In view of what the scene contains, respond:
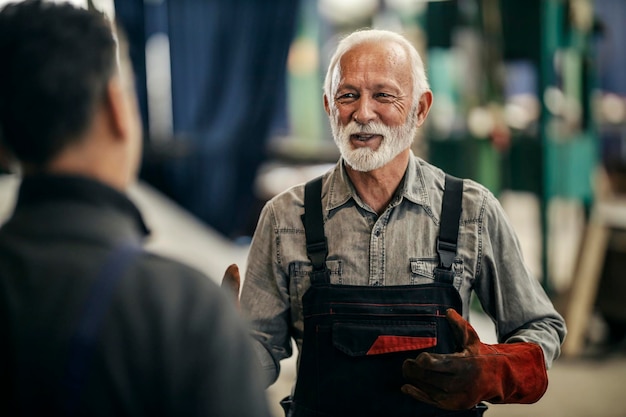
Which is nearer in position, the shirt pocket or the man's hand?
the man's hand

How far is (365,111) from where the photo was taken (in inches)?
59.3

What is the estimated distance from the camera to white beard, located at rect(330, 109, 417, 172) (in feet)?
5.01

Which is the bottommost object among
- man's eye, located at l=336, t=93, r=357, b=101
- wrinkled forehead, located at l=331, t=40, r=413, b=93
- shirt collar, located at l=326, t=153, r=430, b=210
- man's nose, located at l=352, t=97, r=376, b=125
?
shirt collar, located at l=326, t=153, r=430, b=210

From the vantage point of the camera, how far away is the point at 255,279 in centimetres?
160

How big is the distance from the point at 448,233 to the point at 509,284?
0.17 metres

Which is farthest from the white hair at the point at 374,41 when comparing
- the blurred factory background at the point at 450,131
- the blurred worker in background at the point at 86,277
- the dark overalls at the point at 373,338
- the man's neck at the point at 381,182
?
the blurred factory background at the point at 450,131

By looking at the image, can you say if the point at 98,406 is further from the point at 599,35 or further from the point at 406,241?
the point at 599,35

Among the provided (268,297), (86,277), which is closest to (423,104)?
(268,297)

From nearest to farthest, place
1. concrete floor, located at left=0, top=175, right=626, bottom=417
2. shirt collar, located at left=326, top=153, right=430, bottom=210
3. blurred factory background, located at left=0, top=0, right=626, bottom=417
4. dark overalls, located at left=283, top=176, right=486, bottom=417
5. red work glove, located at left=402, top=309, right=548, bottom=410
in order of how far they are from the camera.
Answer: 1. red work glove, located at left=402, top=309, right=548, bottom=410
2. dark overalls, located at left=283, top=176, right=486, bottom=417
3. shirt collar, located at left=326, top=153, right=430, bottom=210
4. concrete floor, located at left=0, top=175, right=626, bottom=417
5. blurred factory background, located at left=0, top=0, right=626, bottom=417

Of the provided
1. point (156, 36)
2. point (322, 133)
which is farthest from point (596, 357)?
point (322, 133)

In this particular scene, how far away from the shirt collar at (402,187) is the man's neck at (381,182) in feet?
0.04

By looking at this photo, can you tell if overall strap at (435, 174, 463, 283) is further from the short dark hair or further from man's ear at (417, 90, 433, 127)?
the short dark hair

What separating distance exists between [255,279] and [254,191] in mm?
5246

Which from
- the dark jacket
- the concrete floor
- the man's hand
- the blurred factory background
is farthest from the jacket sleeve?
the blurred factory background
